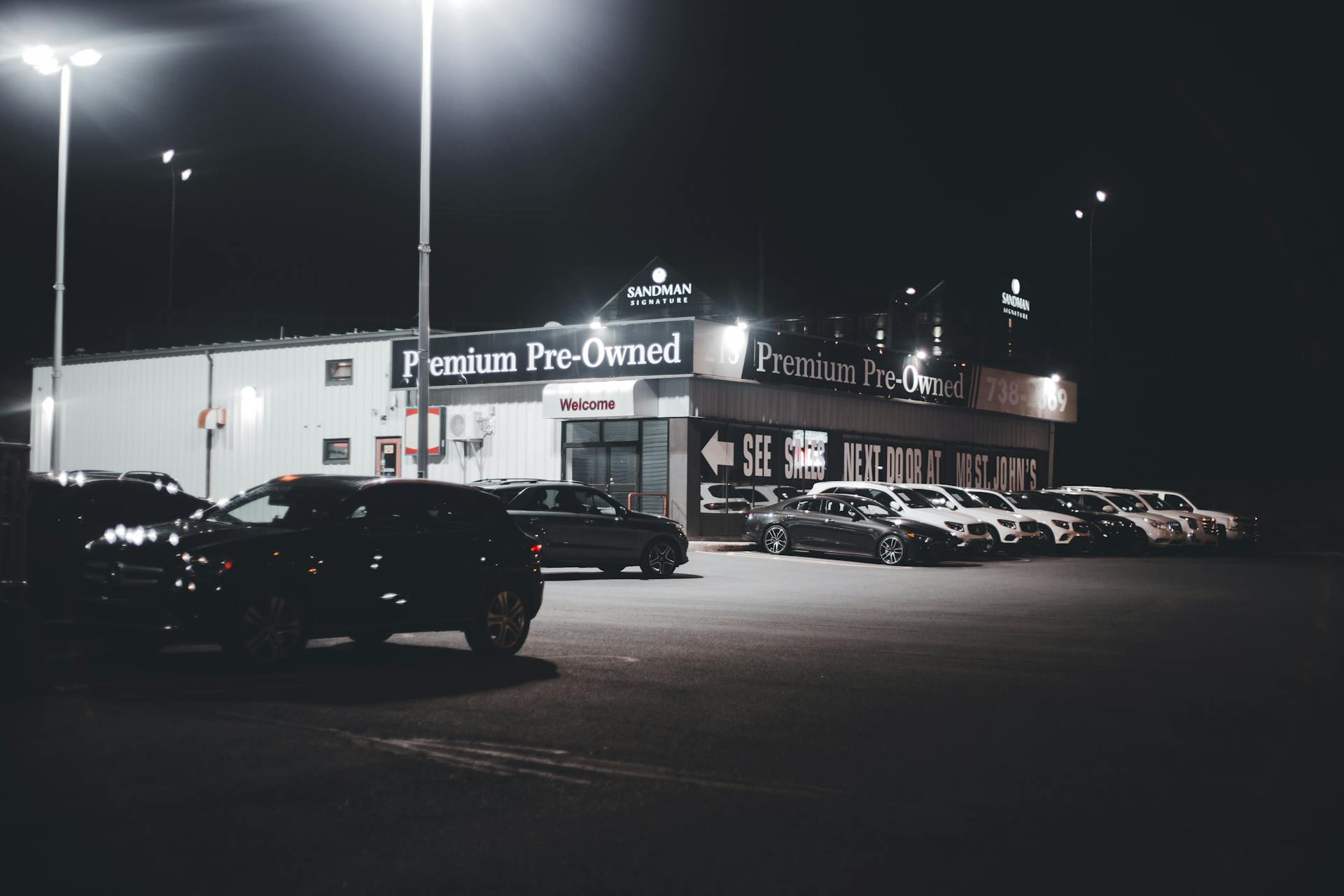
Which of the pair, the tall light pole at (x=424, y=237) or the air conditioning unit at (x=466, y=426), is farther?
the air conditioning unit at (x=466, y=426)

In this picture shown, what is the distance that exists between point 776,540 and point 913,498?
11.6ft

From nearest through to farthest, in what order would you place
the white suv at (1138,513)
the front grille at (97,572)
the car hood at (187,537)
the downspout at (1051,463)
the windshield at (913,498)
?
the car hood at (187,537)
the front grille at (97,572)
the windshield at (913,498)
the white suv at (1138,513)
the downspout at (1051,463)

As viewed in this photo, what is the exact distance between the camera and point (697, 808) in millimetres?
6047

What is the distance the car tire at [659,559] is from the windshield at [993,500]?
1264 cm

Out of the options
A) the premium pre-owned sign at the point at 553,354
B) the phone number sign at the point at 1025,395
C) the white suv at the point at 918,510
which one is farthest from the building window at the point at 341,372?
the phone number sign at the point at 1025,395

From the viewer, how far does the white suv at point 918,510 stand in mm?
27578

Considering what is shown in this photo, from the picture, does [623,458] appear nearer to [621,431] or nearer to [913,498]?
[621,431]

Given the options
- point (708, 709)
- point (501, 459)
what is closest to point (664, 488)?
point (501, 459)

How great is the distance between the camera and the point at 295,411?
40031mm

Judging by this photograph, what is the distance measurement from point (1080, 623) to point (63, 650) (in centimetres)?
1051

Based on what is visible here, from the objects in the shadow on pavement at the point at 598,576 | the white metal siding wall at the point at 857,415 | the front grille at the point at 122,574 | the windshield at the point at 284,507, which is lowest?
the shadow on pavement at the point at 598,576

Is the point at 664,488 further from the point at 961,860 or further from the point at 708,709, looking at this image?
the point at 961,860

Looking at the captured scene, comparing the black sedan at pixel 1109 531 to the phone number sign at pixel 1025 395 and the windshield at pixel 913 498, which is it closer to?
the windshield at pixel 913 498

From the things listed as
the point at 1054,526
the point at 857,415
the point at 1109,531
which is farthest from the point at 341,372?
the point at 1109,531
